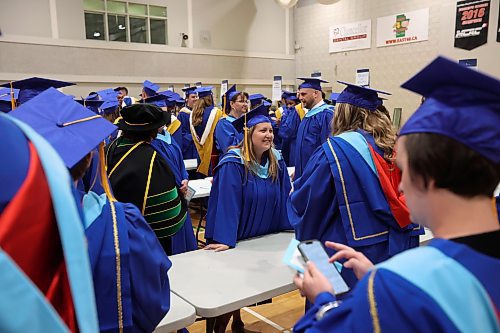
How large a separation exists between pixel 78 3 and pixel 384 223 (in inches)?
421

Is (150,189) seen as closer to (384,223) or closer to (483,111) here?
(384,223)

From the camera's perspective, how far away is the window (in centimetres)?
1133

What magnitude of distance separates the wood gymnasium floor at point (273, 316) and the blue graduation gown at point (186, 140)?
4.18 meters

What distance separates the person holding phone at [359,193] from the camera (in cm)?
243

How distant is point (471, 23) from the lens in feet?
33.9

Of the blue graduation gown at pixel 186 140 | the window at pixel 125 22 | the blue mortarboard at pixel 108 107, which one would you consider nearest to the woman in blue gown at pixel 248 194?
the blue mortarboard at pixel 108 107

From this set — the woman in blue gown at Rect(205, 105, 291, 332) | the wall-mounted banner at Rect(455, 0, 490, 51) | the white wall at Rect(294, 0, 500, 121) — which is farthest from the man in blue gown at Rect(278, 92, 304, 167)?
the wall-mounted banner at Rect(455, 0, 490, 51)

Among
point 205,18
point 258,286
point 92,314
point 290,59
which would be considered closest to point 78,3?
point 205,18

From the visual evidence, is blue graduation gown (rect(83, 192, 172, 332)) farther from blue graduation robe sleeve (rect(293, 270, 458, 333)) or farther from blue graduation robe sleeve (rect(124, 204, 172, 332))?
blue graduation robe sleeve (rect(293, 270, 458, 333))

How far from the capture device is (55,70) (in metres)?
10.9

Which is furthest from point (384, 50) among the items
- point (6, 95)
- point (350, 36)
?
point (6, 95)

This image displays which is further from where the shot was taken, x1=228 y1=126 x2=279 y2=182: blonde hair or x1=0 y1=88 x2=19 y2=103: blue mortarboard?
x1=0 y1=88 x2=19 y2=103: blue mortarboard

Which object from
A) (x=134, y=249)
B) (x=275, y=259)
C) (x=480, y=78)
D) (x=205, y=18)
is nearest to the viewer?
(x=480, y=78)

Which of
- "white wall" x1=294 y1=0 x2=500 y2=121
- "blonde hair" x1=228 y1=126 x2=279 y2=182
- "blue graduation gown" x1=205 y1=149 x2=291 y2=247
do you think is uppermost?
"white wall" x1=294 y1=0 x2=500 y2=121
